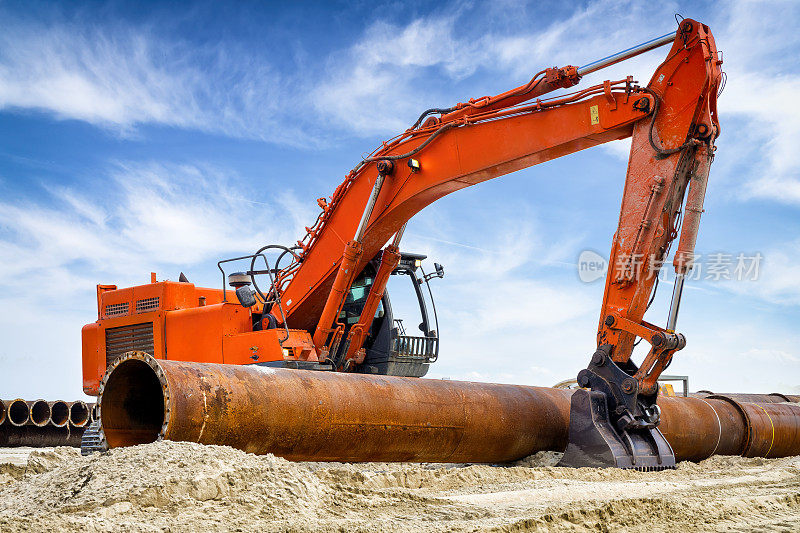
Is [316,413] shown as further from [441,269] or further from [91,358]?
[91,358]

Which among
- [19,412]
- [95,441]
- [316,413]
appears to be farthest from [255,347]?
[19,412]

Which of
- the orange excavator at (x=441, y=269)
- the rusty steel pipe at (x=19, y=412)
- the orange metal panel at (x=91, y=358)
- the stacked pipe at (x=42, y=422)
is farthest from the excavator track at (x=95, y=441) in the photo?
the rusty steel pipe at (x=19, y=412)

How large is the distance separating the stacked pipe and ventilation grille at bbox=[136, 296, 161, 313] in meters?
3.77

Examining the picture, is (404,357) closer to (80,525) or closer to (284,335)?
(284,335)

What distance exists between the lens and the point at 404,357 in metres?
10.0

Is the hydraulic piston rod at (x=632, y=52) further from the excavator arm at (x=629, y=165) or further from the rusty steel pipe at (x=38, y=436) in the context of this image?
the rusty steel pipe at (x=38, y=436)

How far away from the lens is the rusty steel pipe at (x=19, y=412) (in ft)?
44.2

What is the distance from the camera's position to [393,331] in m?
9.99

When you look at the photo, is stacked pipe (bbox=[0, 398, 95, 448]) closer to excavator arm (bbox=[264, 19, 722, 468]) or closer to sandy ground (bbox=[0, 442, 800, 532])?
excavator arm (bbox=[264, 19, 722, 468])

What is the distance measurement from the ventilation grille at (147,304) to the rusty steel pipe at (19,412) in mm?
4502

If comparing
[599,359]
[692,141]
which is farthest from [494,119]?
[599,359]

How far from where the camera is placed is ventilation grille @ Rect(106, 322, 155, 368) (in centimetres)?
1038

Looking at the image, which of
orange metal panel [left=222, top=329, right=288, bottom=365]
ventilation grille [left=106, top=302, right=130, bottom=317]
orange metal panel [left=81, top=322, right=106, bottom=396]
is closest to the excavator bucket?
orange metal panel [left=222, top=329, right=288, bottom=365]

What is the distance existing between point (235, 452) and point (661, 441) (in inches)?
172
